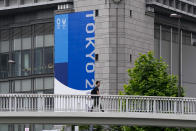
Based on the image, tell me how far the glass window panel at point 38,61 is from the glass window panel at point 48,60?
2.58 ft

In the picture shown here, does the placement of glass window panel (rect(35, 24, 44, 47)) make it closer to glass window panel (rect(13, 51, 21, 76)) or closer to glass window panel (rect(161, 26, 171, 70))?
glass window panel (rect(13, 51, 21, 76))

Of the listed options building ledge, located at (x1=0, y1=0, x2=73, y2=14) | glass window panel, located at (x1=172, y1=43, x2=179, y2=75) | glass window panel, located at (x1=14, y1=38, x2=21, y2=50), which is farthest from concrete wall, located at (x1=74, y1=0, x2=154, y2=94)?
glass window panel, located at (x1=14, y1=38, x2=21, y2=50)

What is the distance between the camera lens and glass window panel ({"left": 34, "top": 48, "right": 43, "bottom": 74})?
72.8m

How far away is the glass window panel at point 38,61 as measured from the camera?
72787mm

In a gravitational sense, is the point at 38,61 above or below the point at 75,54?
below

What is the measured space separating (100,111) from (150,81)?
52.6ft

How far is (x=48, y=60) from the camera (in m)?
71.8

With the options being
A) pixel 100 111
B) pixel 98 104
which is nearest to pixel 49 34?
pixel 98 104

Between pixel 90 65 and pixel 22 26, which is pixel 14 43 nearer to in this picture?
pixel 22 26

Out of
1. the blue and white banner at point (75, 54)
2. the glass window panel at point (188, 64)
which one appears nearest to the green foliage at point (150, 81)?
the blue and white banner at point (75, 54)

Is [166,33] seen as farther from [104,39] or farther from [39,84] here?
[39,84]

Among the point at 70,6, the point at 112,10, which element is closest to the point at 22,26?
the point at 70,6

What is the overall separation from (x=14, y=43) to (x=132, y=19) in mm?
15449

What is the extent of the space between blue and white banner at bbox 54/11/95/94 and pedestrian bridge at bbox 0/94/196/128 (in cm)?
2558
